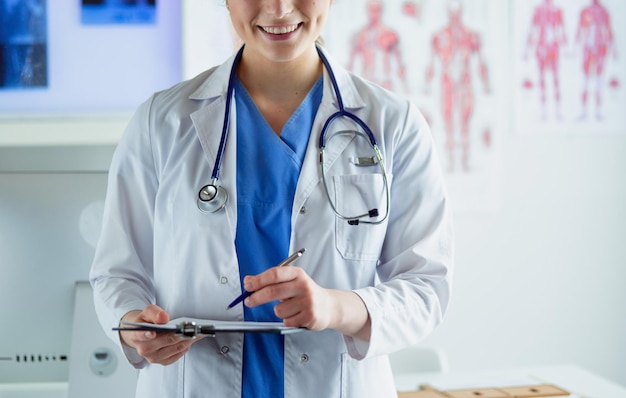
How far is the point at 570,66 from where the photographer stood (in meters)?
3.33

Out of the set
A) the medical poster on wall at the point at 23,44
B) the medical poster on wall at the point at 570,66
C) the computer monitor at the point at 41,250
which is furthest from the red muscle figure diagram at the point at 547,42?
the computer monitor at the point at 41,250

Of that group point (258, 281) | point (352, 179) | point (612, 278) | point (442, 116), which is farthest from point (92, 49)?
point (612, 278)

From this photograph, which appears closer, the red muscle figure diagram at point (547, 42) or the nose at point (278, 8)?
the nose at point (278, 8)

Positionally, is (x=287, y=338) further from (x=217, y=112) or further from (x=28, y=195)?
(x=28, y=195)

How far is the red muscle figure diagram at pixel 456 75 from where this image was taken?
3205 millimetres

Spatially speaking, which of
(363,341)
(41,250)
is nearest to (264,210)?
(363,341)

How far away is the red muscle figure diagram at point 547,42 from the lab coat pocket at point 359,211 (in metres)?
2.20

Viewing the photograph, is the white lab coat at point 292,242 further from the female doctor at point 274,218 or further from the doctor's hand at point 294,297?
the doctor's hand at point 294,297

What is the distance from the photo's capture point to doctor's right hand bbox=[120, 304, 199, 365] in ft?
3.57

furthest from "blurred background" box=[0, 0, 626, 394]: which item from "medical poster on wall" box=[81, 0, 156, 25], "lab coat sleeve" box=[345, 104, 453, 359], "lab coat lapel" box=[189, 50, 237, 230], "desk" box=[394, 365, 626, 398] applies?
"lab coat sleeve" box=[345, 104, 453, 359]

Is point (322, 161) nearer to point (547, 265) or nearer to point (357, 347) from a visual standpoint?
point (357, 347)

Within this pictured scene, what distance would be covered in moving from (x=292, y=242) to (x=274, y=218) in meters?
0.05

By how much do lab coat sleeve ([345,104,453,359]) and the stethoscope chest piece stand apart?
259 millimetres

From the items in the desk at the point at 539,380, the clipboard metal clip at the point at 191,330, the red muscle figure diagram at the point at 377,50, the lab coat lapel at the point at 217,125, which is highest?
the red muscle figure diagram at the point at 377,50
